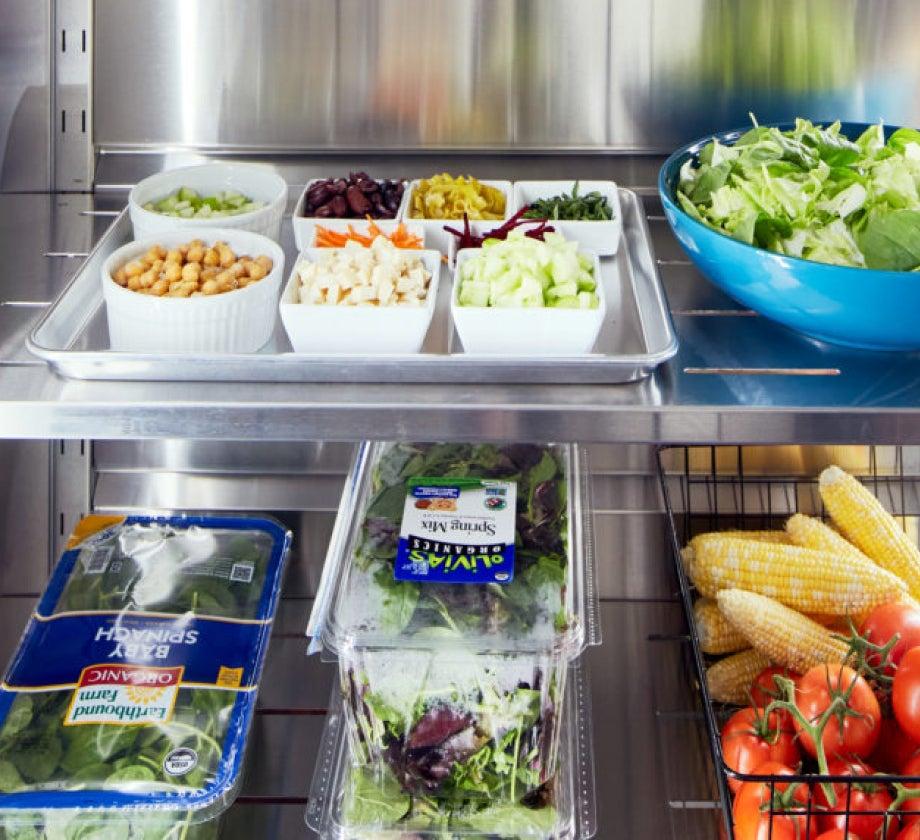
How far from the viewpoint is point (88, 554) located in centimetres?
156

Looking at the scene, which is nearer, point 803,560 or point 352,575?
point 352,575

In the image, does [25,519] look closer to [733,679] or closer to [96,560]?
[96,560]

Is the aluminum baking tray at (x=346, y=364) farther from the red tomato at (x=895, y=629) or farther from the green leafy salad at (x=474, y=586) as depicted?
the red tomato at (x=895, y=629)

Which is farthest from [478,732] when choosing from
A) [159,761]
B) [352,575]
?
[159,761]

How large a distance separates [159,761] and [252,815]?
0.13 m

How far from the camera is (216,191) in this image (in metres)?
1.44

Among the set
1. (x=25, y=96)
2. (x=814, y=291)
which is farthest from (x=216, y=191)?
(x=814, y=291)

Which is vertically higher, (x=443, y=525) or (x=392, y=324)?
(x=392, y=324)

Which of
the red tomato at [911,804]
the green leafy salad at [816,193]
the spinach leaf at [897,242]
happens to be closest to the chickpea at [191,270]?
the green leafy salad at [816,193]

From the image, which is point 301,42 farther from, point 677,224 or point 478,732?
point 478,732

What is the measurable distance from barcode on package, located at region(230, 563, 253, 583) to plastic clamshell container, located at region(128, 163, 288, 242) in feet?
1.40

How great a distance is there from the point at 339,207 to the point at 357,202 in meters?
0.02

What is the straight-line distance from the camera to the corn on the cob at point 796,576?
137cm

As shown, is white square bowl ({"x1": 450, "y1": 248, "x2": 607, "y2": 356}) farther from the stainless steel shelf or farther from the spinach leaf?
the spinach leaf
